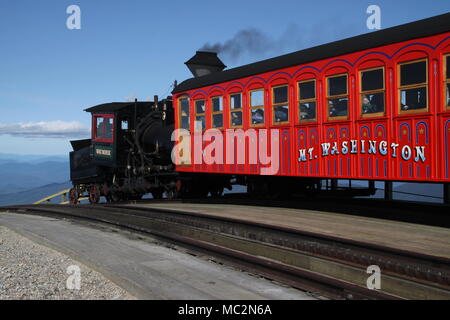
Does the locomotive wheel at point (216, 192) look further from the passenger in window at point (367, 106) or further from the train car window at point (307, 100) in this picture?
the passenger in window at point (367, 106)

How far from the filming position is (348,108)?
9.34m

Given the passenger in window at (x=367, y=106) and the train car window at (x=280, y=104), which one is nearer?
the passenger in window at (x=367, y=106)

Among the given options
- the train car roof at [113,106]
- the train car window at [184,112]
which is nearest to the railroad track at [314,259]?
the train car window at [184,112]

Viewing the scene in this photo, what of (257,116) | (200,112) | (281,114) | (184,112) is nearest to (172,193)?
(184,112)

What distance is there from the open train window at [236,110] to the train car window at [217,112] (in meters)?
0.44

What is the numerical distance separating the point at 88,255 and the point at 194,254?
5.57 ft

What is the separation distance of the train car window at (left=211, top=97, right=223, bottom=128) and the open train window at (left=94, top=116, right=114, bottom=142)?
5.93 meters

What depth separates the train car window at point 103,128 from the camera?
17562 mm

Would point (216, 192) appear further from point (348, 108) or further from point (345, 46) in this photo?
point (345, 46)

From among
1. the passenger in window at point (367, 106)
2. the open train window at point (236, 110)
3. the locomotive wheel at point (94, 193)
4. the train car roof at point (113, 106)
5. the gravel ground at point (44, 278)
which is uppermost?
the train car roof at point (113, 106)

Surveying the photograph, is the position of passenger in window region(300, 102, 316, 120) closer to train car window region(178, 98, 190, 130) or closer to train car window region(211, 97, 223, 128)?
train car window region(211, 97, 223, 128)

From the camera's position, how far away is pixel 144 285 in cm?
546

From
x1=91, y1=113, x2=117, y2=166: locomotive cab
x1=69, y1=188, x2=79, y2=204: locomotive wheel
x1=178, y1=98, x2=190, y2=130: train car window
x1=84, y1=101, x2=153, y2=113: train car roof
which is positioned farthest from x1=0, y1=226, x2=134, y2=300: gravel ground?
x1=69, y1=188, x2=79, y2=204: locomotive wheel
